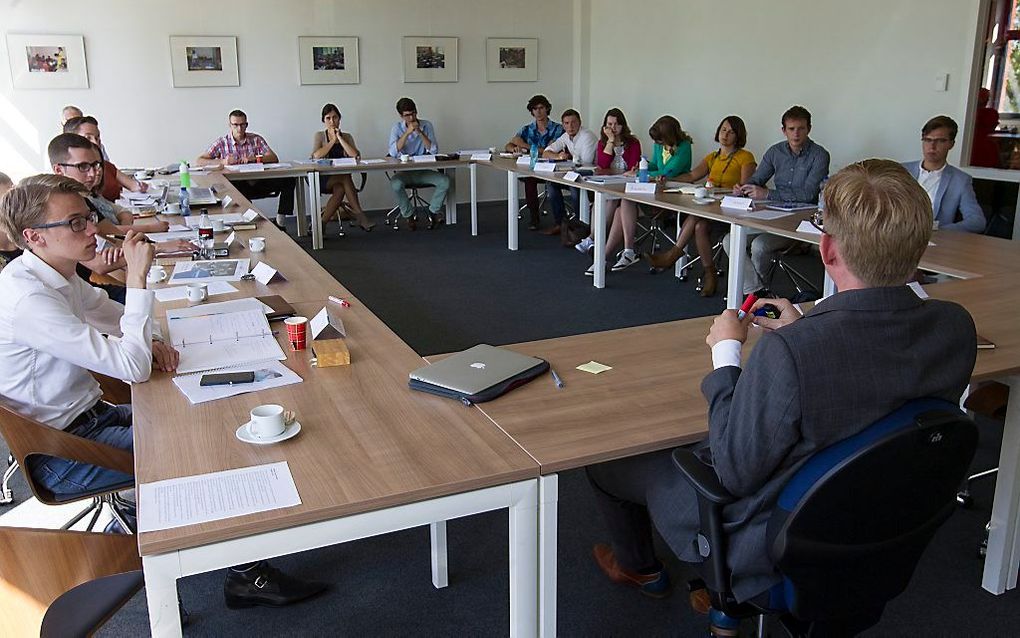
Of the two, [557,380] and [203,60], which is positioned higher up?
[203,60]

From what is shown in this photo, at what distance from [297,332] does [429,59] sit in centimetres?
760

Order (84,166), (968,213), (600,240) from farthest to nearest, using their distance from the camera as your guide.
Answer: (600,240), (968,213), (84,166)

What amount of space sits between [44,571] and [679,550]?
4.15ft

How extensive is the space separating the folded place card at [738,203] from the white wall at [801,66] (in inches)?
81.9

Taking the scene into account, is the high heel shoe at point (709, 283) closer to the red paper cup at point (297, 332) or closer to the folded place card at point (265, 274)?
the folded place card at point (265, 274)

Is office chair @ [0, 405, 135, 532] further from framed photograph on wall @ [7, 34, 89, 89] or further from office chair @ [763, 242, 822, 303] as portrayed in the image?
framed photograph on wall @ [7, 34, 89, 89]

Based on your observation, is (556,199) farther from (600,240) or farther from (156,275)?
(156,275)

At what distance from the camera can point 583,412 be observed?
1933 mm

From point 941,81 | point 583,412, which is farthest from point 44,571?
point 941,81

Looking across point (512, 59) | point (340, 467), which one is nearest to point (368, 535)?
point (340, 467)

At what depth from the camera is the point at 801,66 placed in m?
7.05

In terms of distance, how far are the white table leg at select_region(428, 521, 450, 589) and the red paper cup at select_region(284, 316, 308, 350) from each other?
2.12 ft

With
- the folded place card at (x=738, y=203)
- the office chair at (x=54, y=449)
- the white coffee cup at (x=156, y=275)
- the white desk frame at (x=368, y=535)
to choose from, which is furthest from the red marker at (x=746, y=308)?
the folded place card at (x=738, y=203)

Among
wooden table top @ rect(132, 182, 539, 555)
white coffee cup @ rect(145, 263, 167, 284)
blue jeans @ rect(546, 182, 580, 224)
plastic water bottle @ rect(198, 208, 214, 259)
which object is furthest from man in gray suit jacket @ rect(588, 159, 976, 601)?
blue jeans @ rect(546, 182, 580, 224)
